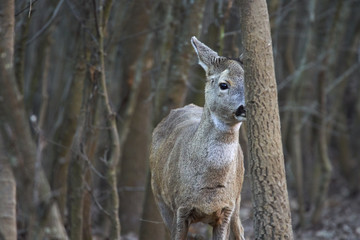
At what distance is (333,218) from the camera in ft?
46.0

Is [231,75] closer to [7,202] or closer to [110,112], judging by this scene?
[110,112]

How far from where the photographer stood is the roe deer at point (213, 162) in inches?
249

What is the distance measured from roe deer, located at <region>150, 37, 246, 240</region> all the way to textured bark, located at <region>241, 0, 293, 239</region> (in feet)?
3.00

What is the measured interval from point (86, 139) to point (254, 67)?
10.9ft

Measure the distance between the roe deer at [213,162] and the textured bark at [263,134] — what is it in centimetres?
91

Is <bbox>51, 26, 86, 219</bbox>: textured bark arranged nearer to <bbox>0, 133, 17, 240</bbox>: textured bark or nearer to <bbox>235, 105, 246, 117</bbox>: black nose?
<bbox>235, 105, 246, 117</bbox>: black nose

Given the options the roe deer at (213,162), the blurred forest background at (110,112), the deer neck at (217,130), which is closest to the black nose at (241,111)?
the roe deer at (213,162)

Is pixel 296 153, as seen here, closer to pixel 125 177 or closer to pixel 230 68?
pixel 125 177

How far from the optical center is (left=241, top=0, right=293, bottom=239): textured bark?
5129mm

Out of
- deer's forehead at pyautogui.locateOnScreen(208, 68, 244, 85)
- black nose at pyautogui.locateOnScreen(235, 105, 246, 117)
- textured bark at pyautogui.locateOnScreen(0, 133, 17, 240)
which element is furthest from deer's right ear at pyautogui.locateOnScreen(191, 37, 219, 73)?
textured bark at pyautogui.locateOnScreen(0, 133, 17, 240)

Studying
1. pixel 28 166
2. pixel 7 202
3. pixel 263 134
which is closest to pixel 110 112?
pixel 7 202

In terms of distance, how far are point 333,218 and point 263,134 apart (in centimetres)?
947

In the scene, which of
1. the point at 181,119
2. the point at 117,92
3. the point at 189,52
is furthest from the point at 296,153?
the point at 181,119

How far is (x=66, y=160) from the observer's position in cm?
938
